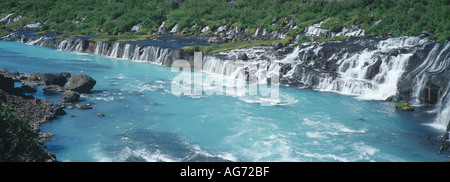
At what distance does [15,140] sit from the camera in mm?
14930

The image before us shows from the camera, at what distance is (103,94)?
30531 mm

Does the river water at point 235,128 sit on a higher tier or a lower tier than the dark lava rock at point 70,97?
lower

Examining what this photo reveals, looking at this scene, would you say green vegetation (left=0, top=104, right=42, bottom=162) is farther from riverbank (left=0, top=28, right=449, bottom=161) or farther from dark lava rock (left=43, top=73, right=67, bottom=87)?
riverbank (left=0, top=28, right=449, bottom=161)

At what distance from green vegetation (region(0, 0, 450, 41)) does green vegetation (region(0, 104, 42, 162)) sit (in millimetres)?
35968

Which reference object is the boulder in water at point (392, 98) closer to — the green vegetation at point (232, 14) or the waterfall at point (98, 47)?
the green vegetation at point (232, 14)

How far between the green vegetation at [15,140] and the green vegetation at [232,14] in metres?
36.0

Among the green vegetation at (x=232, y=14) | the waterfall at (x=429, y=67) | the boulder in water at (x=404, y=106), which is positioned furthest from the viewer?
the green vegetation at (x=232, y=14)

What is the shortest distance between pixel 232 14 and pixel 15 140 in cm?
5614

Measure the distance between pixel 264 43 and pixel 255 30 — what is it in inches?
446

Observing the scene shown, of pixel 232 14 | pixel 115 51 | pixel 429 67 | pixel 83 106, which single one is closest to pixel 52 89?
pixel 83 106

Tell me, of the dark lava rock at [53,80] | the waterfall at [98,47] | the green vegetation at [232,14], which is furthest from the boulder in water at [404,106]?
the waterfall at [98,47]

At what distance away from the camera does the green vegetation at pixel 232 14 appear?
4331 centimetres

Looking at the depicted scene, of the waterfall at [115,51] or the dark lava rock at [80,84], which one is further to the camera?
the waterfall at [115,51]
